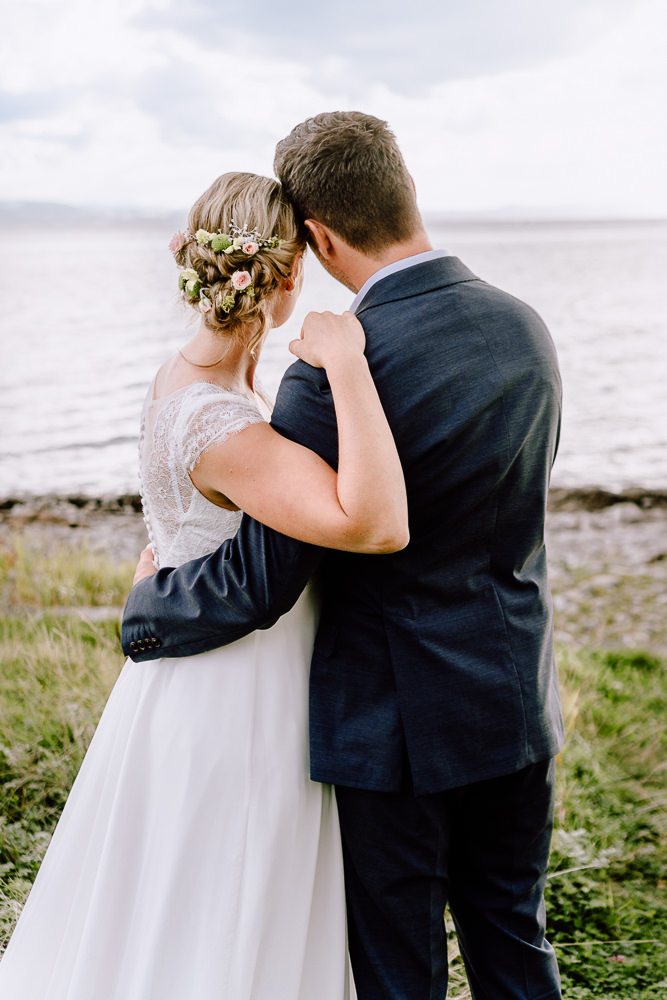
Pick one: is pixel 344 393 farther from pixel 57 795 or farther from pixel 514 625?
pixel 57 795

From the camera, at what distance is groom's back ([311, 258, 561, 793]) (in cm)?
162

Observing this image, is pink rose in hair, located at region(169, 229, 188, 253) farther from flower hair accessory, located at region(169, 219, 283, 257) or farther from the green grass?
the green grass

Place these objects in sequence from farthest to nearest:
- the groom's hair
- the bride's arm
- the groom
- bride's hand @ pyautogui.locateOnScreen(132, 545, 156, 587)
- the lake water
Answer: the lake water < bride's hand @ pyautogui.locateOnScreen(132, 545, 156, 587) < the groom's hair < the groom < the bride's arm

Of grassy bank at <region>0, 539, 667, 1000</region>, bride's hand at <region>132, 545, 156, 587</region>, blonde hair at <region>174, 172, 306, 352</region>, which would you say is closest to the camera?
blonde hair at <region>174, 172, 306, 352</region>

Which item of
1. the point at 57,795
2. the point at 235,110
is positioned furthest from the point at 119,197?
the point at 57,795

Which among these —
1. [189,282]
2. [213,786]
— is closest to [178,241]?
[189,282]

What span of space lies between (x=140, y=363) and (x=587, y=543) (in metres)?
14.5

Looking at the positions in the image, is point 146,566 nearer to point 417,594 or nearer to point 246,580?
point 246,580

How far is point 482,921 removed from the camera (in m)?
2.00

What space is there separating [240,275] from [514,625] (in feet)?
3.28

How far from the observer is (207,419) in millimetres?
1886

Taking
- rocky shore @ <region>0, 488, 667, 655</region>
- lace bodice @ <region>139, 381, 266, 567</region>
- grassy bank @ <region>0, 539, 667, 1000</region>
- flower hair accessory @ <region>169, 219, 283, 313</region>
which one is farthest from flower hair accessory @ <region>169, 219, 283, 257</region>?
rocky shore @ <region>0, 488, 667, 655</region>

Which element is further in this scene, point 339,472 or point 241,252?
point 241,252

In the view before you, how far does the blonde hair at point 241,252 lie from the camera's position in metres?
1.94
